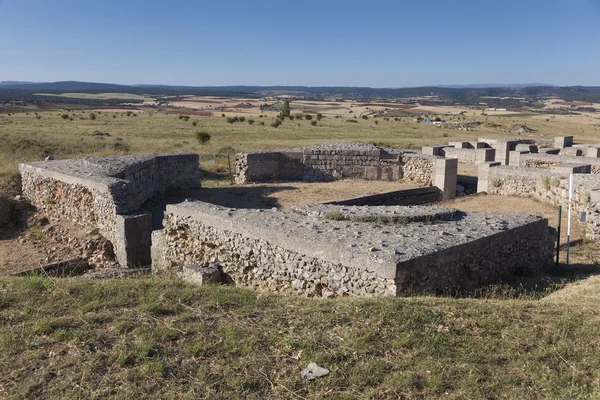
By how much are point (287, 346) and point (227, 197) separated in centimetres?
1246

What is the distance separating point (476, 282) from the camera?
7.03 metres

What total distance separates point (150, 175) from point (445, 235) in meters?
11.0

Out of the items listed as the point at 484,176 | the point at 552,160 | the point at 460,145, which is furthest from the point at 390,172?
the point at 460,145

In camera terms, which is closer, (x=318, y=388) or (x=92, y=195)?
(x=318, y=388)

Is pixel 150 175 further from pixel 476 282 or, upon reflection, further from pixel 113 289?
pixel 476 282

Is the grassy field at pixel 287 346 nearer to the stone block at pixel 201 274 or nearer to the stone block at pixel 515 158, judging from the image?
the stone block at pixel 201 274

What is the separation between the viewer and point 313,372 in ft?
13.8

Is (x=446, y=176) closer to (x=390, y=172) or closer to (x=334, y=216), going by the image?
(x=390, y=172)

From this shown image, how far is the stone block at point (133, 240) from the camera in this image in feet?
34.6

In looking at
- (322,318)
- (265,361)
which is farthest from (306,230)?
(265,361)

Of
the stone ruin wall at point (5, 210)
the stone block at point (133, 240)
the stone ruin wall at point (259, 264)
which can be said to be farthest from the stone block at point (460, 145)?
the stone ruin wall at point (5, 210)

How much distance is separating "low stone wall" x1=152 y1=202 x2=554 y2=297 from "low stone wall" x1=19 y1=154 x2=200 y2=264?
2.55 meters

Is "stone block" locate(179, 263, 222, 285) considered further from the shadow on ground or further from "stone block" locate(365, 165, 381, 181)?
"stone block" locate(365, 165, 381, 181)

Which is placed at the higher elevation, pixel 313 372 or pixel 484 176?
pixel 484 176
